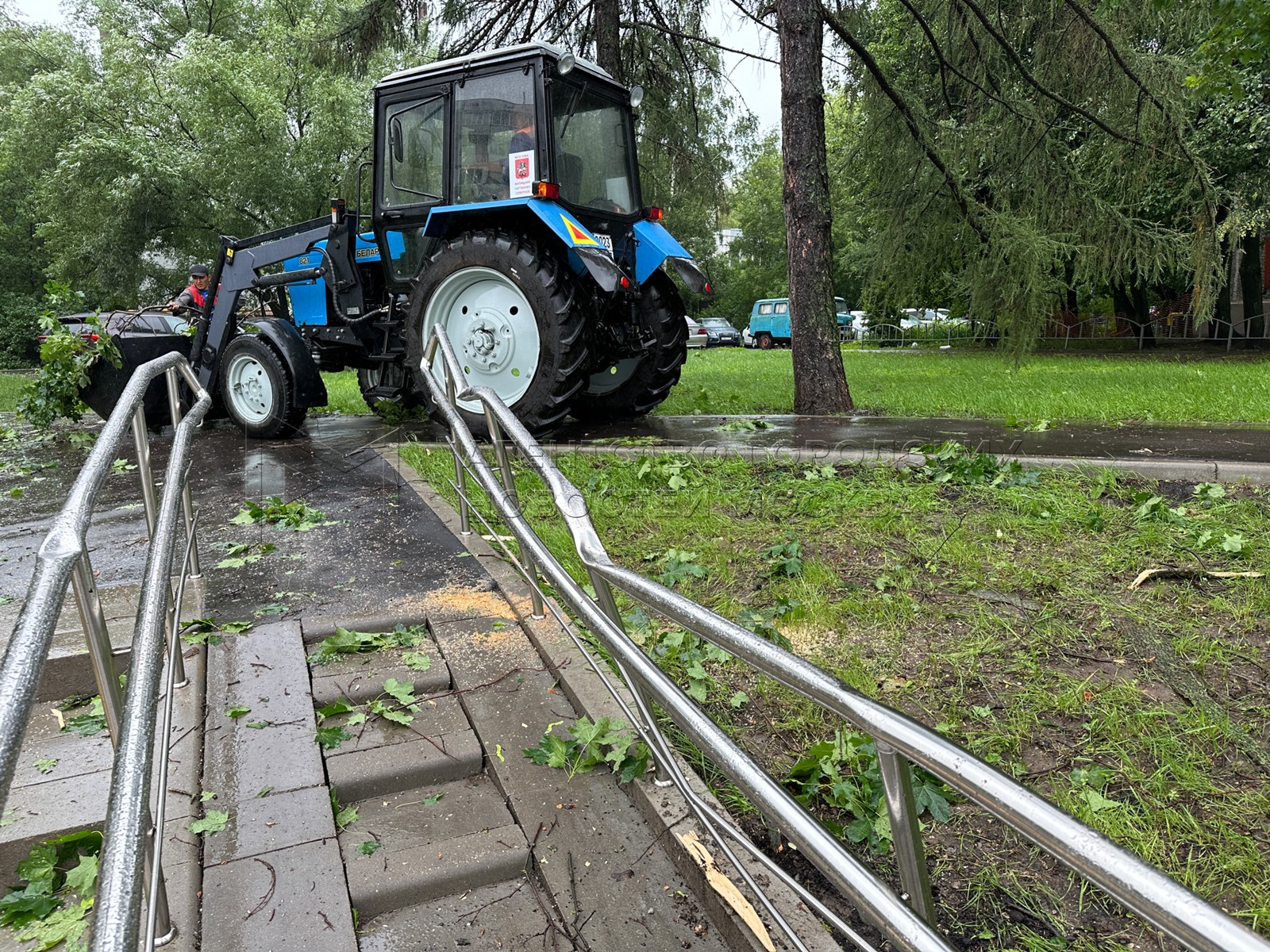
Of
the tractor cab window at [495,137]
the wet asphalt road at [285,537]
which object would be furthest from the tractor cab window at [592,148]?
the wet asphalt road at [285,537]

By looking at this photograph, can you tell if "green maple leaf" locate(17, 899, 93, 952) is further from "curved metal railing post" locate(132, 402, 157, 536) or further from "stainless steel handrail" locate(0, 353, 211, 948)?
"curved metal railing post" locate(132, 402, 157, 536)

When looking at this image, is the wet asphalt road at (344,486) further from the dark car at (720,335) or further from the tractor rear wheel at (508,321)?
the dark car at (720,335)

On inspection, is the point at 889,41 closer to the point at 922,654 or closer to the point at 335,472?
the point at 335,472

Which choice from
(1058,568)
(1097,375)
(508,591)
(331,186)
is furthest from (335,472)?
(331,186)

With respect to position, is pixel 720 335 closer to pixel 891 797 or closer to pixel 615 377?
pixel 615 377

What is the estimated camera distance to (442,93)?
7430mm

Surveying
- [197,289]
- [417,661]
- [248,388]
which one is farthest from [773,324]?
[417,661]

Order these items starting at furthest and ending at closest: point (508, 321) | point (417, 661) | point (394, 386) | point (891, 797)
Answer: point (394, 386) < point (508, 321) < point (417, 661) < point (891, 797)

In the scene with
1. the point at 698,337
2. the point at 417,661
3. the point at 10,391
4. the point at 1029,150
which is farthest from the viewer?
the point at 698,337

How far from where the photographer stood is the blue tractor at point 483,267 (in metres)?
7.05

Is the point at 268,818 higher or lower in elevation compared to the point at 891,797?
lower

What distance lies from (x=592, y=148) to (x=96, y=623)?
22.1 feet

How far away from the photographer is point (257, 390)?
28.3 ft

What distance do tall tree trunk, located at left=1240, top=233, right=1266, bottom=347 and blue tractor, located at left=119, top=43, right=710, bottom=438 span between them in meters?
20.7
